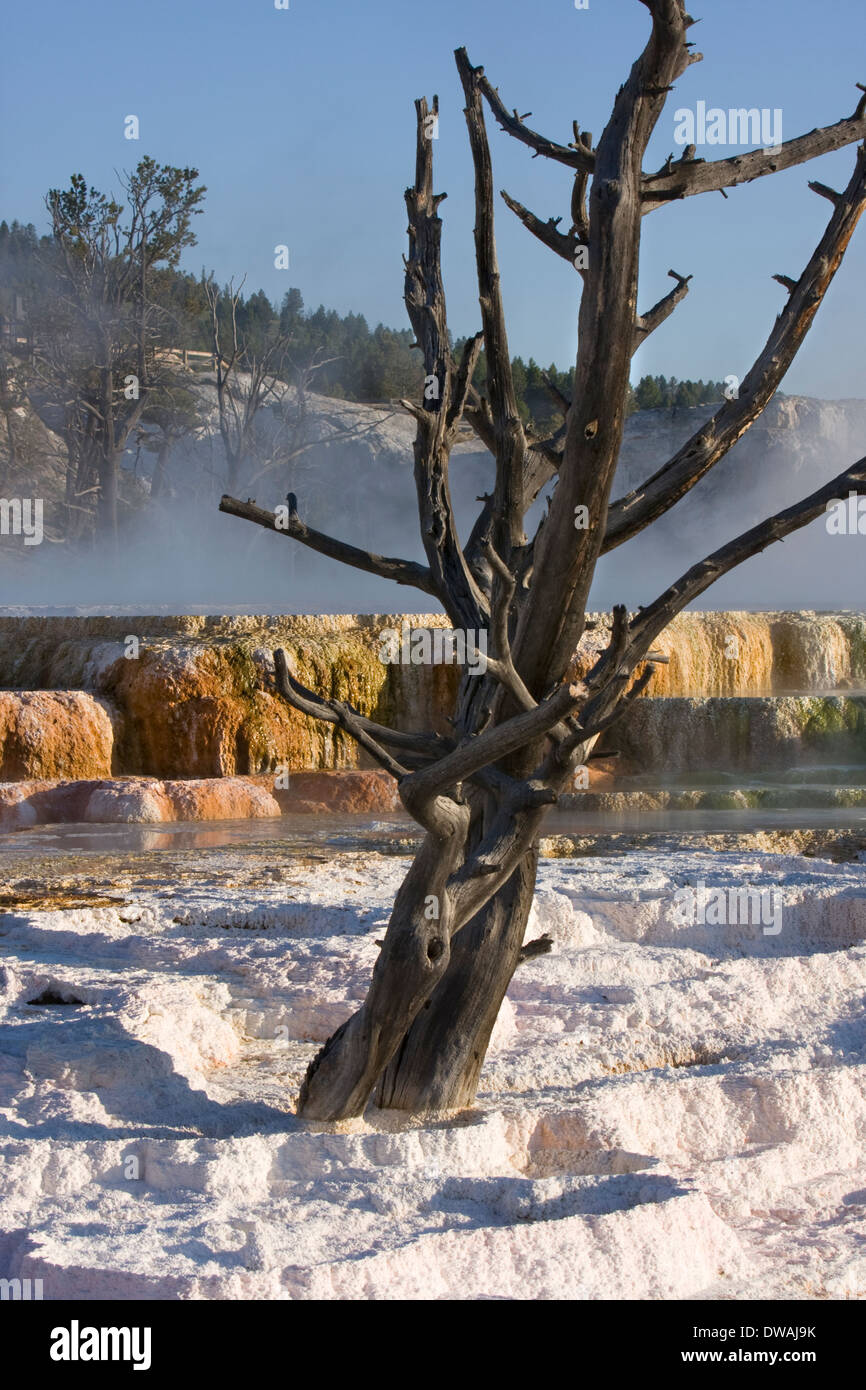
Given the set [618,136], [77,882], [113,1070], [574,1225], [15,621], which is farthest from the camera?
[15,621]

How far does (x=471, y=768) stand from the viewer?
Answer: 312 cm

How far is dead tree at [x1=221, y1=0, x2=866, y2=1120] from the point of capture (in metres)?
3.10

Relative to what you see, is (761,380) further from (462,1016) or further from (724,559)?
(462,1016)

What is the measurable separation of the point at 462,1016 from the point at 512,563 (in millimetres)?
1154

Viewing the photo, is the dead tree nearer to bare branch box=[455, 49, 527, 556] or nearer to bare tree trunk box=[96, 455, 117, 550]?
bare branch box=[455, 49, 527, 556]

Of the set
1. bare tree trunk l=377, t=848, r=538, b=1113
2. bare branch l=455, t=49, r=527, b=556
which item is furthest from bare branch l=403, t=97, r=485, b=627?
bare tree trunk l=377, t=848, r=538, b=1113

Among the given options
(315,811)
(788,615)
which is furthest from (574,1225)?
(788,615)

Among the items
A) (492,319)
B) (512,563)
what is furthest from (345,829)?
(492,319)

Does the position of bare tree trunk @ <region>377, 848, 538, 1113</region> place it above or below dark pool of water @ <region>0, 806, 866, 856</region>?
above

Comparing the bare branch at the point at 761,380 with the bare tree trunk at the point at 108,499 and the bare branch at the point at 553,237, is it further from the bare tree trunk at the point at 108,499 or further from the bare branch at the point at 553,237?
the bare tree trunk at the point at 108,499

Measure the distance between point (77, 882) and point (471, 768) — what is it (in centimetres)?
423

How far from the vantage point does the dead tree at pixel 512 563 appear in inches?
122

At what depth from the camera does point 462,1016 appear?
3637mm
